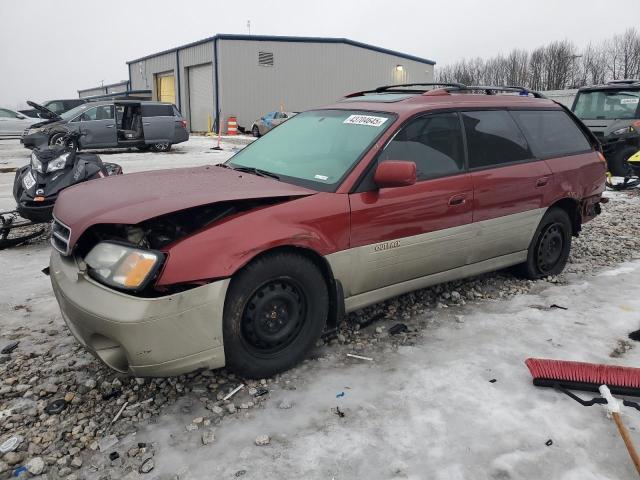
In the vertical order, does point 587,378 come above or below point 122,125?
below

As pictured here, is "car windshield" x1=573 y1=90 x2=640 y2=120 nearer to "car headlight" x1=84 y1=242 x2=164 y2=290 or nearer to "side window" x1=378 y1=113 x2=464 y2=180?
"side window" x1=378 y1=113 x2=464 y2=180

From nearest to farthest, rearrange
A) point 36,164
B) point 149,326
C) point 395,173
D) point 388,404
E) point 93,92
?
point 149,326
point 388,404
point 395,173
point 36,164
point 93,92

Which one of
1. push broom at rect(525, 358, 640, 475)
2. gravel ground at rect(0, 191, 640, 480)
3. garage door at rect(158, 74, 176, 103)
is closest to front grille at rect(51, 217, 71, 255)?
gravel ground at rect(0, 191, 640, 480)

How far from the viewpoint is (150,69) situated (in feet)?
113

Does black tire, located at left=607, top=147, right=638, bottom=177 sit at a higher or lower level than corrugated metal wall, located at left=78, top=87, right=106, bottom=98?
lower

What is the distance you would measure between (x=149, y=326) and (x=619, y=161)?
37.2 feet

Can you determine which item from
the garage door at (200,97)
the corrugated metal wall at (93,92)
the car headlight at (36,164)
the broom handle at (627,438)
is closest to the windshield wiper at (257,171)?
the broom handle at (627,438)

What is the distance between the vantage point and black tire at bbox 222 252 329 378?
2768mm

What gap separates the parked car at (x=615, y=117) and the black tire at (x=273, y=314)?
31.9 feet

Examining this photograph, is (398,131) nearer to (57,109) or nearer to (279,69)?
(57,109)

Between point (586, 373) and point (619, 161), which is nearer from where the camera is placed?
point (586, 373)

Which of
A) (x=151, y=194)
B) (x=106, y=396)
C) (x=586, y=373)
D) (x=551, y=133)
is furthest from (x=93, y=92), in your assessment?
(x=586, y=373)

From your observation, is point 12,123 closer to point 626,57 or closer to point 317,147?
point 317,147

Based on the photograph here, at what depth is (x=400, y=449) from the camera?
2418mm
